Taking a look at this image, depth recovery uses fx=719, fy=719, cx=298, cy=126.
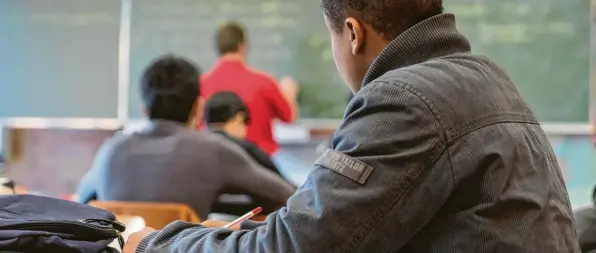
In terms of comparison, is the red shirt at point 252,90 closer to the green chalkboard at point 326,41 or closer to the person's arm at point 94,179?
the green chalkboard at point 326,41

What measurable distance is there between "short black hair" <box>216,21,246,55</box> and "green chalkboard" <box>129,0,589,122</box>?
0.51 metres

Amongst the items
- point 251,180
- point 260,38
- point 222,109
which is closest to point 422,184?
point 251,180

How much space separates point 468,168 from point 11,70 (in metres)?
4.61

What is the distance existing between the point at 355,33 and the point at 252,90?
2.93m

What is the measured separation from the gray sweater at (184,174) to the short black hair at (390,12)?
3.72 feet

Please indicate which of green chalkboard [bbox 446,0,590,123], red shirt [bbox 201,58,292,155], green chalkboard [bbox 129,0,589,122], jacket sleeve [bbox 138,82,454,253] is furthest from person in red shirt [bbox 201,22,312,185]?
jacket sleeve [bbox 138,82,454,253]

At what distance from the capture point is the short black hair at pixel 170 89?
242cm

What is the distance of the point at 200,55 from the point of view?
4746mm

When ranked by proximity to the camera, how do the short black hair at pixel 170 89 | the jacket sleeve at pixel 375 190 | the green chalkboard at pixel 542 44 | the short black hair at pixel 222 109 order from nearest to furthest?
1. the jacket sleeve at pixel 375 190
2. the short black hair at pixel 170 89
3. the short black hair at pixel 222 109
4. the green chalkboard at pixel 542 44

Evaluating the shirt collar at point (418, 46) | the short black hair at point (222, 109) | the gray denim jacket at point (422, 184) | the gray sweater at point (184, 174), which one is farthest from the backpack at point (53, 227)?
the short black hair at point (222, 109)

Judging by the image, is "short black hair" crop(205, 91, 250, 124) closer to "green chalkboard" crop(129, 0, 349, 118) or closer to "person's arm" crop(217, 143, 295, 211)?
"person's arm" crop(217, 143, 295, 211)

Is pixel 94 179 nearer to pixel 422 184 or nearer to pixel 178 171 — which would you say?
pixel 178 171

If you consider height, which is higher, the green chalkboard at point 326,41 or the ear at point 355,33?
the ear at point 355,33

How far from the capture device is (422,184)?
3.10ft
